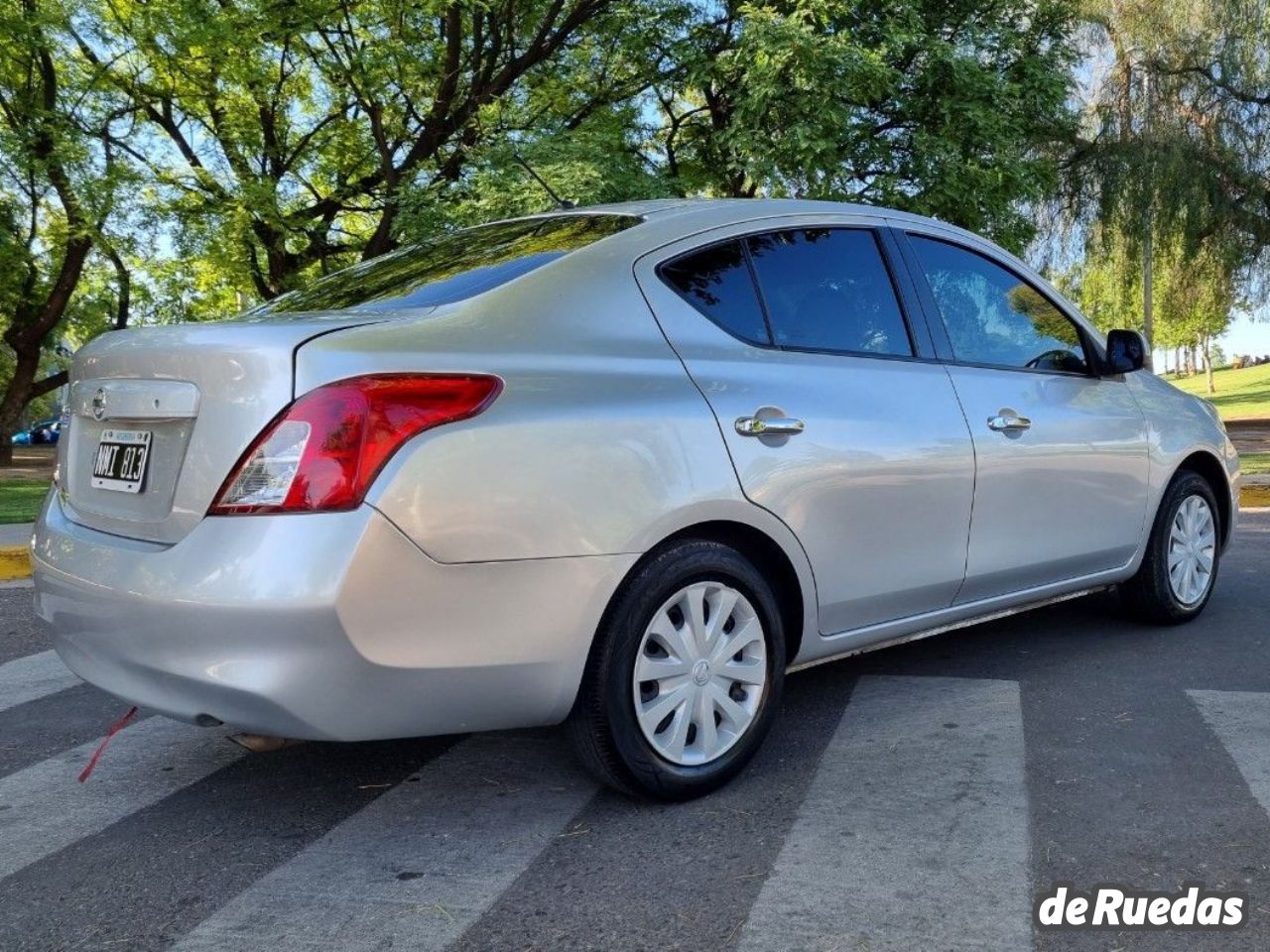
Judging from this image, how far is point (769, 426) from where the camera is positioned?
3.41 m

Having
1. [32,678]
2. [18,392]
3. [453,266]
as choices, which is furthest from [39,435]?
[453,266]

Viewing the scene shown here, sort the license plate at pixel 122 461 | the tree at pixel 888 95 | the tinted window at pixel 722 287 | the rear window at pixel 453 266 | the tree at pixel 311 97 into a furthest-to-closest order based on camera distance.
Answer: the tree at pixel 311 97, the tree at pixel 888 95, the tinted window at pixel 722 287, the rear window at pixel 453 266, the license plate at pixel 122 461

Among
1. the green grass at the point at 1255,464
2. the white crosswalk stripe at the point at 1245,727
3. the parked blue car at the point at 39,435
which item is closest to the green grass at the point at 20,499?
the white crosswalk stripe at the point at 1245,727

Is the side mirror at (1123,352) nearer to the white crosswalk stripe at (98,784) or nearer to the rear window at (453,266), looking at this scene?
the rear window at (453,266)

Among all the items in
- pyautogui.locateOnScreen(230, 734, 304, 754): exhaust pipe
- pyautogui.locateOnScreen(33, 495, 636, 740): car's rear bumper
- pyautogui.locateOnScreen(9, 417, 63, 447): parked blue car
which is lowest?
pyautogui.locateOnScreen(9, 417, 63, 447): parked blue car

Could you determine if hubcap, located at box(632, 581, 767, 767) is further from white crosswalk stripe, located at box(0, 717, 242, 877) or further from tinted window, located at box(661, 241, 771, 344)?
white crosswalk stripe, located at box(0, 717, 242, 877)

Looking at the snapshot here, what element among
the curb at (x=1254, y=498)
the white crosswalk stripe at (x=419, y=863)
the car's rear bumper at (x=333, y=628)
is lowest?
the curb at (x=1254, y=498)

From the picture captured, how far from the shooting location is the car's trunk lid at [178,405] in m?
2.79

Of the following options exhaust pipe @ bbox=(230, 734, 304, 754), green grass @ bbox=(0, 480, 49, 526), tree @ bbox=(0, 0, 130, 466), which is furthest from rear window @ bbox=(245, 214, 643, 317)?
tree @ bbox=(0, 0, 130, 466)

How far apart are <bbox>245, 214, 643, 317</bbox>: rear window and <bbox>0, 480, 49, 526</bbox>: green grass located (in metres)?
4.36

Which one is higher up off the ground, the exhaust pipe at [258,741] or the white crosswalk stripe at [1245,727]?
the exhaust pipe at [258,741]

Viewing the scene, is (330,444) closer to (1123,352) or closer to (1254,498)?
(1123,352)

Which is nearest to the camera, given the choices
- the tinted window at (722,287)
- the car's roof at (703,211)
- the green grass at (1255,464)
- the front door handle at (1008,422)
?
the tinted window at (722,287)

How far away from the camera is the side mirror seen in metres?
4.82
